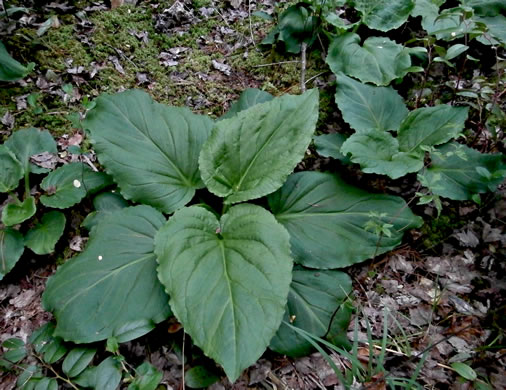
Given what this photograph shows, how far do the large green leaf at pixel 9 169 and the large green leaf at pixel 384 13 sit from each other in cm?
305

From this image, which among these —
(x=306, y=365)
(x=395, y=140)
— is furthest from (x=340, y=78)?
(x=306, y=365)

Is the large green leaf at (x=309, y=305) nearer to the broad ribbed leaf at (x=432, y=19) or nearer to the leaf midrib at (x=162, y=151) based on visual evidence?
the leaf midrib at (x=162, y=151)

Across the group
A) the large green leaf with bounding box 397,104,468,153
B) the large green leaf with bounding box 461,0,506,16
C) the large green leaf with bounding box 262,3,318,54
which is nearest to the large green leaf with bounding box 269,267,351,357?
the large green leaf with bounding box 397,104,468,153

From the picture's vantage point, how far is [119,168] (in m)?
2.40

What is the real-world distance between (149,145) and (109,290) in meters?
1.01

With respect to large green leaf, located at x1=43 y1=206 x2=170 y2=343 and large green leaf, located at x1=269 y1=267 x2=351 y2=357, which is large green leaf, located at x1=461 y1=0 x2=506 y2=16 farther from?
large green leaf, located at x1=43 y1=206 x2=170 y2=343

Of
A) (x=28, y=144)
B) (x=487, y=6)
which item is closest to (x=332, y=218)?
(x=28, y=144)

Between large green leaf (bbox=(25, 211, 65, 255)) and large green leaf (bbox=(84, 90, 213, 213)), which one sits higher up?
large green leaf (bbox=(84, 90, 213, 213))

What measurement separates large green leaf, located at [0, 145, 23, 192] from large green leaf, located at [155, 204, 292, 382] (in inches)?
49.7

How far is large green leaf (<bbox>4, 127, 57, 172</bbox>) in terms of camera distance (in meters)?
2.63

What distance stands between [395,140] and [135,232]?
1.86m

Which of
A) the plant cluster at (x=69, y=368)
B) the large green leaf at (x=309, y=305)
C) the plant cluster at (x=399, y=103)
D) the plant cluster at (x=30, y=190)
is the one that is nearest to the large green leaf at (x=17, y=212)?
the plant cluster at (x=30, y=190)

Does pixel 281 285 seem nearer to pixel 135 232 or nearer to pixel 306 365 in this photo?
pixel 306 365

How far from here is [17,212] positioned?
2.36m
